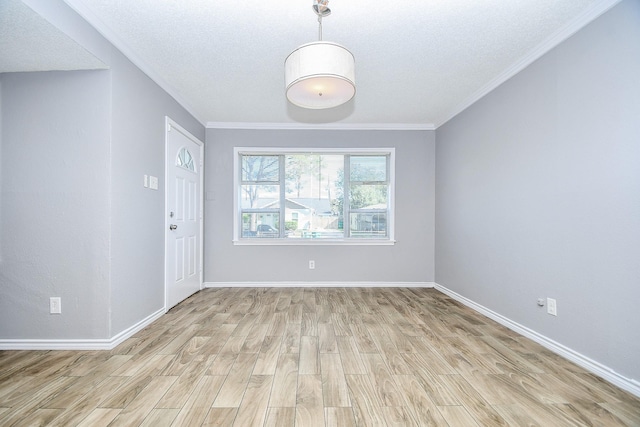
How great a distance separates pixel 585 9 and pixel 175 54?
3147mm

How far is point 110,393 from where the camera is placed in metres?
1.71

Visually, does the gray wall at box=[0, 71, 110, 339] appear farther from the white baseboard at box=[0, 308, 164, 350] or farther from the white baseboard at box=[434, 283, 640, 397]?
the white baseboard at box=[434, 283, 640, 397]

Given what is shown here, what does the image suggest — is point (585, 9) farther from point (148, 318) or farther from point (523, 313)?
point (148, 318)

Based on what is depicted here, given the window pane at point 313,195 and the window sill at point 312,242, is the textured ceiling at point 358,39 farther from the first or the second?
the window sill at point 312,242

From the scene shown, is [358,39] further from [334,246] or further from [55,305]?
[55,305]

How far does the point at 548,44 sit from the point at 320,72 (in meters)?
2.02

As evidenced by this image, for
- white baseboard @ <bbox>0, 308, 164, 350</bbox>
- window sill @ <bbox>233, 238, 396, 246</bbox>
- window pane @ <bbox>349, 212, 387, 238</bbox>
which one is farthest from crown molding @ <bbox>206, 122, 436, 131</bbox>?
white baseboard @ <bbox>0, 308, 164, 350</bbox>

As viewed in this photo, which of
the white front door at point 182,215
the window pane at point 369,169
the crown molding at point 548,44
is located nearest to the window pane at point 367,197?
the window pane at point 369,169

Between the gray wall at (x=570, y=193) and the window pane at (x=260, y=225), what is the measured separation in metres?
2.76

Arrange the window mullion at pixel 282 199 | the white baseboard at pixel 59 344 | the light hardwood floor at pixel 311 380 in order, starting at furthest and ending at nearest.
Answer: the window mullion at pixel 282 199 → the white baseboard at pixel 59 344 → the light hardwood floor at pixel 311 380

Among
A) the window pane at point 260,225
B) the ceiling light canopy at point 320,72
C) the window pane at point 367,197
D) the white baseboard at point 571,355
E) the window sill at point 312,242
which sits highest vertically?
the ceiling light canopy at point 320,72

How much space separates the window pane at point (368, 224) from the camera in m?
4.55

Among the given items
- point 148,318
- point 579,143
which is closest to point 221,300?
point 148,318

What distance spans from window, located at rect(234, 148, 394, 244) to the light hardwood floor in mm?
1808
